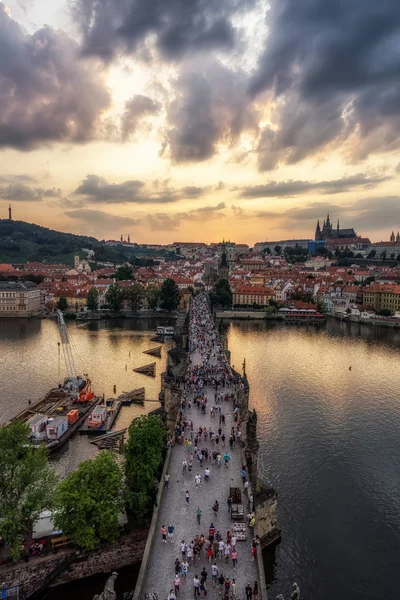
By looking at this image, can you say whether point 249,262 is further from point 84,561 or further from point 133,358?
point 84,561

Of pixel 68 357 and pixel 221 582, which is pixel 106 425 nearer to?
pixel 221 582

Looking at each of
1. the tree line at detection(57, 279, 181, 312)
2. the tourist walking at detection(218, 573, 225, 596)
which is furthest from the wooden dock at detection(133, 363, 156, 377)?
the tree line at detection(57, 279, 181, 312)

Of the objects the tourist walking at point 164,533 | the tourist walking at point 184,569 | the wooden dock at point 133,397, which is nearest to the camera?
the tourist walking at point 184,569

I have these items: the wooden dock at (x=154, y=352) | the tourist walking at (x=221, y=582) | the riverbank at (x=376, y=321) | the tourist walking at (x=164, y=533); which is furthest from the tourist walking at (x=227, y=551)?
the riverbank at (x=376, y=321)

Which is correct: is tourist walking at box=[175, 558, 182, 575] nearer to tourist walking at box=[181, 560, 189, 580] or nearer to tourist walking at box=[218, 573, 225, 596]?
tourist walking at box=[181, 560, 189, 580]

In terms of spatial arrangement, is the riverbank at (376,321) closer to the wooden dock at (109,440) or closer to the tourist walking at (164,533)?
the wooden dock at (109,440)

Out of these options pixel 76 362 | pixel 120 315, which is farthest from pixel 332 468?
pixel 120 315
